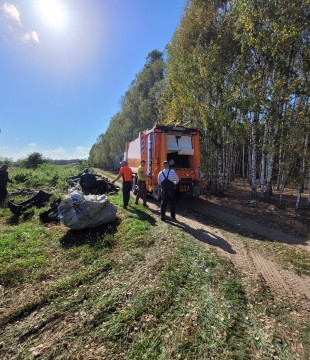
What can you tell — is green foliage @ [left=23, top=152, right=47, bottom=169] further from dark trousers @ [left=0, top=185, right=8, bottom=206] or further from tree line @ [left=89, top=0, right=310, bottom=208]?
dark trousers @ [left=0, top=185, right=8, bottom=206]

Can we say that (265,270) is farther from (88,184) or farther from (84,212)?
(88,184)

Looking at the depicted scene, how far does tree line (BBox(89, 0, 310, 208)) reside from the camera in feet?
31.6

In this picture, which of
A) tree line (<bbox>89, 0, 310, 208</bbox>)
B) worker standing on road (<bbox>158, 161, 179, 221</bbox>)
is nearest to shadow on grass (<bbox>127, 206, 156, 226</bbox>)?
worker standing on road (<bbox>158, 161, 179, 221</bbox>)

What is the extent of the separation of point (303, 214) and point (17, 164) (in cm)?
4849

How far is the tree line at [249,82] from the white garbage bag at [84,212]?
772 centimetres

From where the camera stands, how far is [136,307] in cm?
345

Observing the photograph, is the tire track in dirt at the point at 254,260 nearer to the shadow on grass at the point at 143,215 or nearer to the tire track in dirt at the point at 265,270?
the tire track in dirt at the point at 265,270

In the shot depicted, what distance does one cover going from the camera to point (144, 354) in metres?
2.69

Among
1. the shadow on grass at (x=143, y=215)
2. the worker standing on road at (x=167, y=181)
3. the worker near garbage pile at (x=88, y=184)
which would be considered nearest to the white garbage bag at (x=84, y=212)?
the shadow on grass at (x=143, y=215)

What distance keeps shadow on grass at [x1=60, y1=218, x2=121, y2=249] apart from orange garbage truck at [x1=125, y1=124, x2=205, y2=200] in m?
Answer: 3.76

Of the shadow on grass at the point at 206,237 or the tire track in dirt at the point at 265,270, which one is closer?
the tire track in dirt at the point at 265,270

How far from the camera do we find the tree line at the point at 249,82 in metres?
9.63

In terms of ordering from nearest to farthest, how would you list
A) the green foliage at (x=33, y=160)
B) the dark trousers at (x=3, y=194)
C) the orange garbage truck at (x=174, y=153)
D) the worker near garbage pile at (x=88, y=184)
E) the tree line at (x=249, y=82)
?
the tree line at (x=249, y=82) → the orange garbage truck at (x=174, y=153) → the dark trousers at (x=3, y=194) → the worker near garbage pile at (x=88, y=184) → the green foliage at (x=33, y=160)

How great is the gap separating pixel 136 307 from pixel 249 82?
10.3 metres
